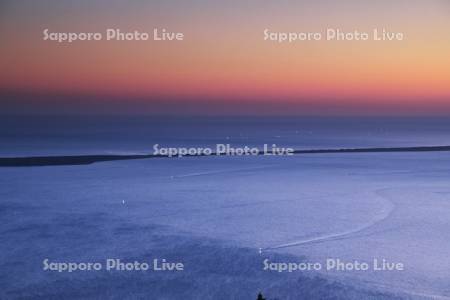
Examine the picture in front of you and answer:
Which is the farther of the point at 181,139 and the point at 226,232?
the point at 181,139

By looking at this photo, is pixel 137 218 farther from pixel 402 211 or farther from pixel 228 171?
pixel 228 171

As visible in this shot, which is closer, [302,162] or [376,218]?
[376,218]

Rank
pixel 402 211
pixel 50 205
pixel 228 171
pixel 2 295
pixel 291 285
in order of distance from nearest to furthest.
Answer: pixel 2 295 → pixel 291 285 → pixel 402 211 → pixel 50 205 → pixel 228 171

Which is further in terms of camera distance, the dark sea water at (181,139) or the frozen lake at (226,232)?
the dark sea water at (181,139)

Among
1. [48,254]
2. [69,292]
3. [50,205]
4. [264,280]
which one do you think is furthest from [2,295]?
[50,205]

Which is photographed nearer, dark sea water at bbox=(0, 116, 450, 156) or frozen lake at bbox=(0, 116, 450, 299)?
frozen lake at bbox=(0, 116, 450, 299)

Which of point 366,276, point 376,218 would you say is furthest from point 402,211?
point 366,276

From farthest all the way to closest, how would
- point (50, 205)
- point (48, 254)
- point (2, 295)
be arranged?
point (50, 205)
point (48, 254)
point (2, 295)

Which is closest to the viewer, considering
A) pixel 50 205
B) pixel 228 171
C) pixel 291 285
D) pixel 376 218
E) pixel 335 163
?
pixel 291 285

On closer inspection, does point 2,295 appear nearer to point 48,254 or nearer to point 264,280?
point 48,254
